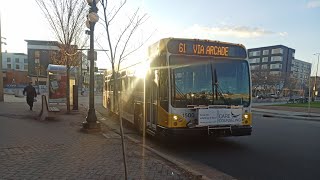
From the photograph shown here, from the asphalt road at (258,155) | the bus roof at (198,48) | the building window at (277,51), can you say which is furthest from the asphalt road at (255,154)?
the building window at (277,51)

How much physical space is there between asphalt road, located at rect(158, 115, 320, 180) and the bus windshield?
1.41m

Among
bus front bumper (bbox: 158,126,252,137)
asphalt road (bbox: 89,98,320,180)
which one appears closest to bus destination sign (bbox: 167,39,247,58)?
bus front bumper (bbox: 158,126,252,137)

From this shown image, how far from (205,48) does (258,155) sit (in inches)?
134

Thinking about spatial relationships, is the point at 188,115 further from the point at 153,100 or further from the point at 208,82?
the point at 153,100

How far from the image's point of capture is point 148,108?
1036cm

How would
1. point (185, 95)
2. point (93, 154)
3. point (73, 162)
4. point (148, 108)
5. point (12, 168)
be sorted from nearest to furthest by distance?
1. point (12, 168)
2. point (73, 162)
3. point (93, 154)
4. point (185, 95)
5. point (148, 108)

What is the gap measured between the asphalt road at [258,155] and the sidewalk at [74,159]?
1345 mm

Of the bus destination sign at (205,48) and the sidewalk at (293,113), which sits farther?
the sidewalk at (293,113)

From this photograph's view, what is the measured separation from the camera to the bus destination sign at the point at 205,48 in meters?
9.21

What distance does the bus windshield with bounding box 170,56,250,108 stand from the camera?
9.02 metres

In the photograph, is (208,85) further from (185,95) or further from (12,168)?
(12,168)

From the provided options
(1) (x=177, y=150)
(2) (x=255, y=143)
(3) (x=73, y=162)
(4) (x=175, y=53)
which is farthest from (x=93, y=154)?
(2) (x=255, y=143)

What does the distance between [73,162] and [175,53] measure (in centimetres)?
419

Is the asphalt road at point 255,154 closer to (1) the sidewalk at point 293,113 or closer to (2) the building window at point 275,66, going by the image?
(1) the sidewalk at point 293,113
